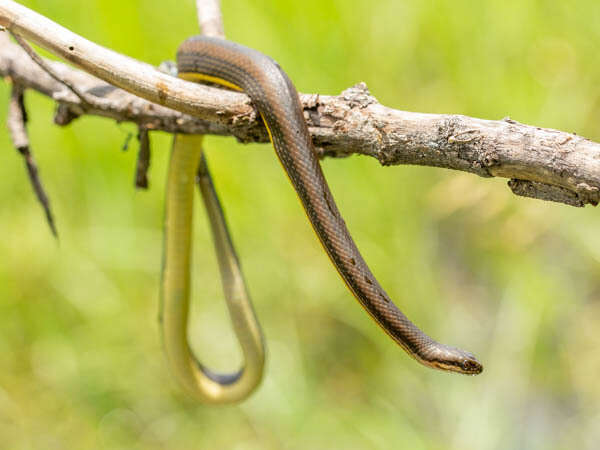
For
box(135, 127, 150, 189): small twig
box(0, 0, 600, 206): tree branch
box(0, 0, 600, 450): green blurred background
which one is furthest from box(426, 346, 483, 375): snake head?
box(0, 0, 600, 450): green blurred background

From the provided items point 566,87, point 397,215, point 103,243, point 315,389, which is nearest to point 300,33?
point 397,215

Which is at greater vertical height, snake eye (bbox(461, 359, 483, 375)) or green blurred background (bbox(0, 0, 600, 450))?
green blurred background (bbox(0, 0, 600, 450))

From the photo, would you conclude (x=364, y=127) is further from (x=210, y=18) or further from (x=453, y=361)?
(x=210, y=18)

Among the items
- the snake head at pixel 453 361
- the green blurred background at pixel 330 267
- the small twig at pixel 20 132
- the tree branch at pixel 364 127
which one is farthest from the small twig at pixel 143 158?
the green blurred background at pixel 330 267

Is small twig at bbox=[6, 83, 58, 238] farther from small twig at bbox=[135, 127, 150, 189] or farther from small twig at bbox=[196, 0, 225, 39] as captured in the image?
small twig at bbox=[196, 0, 225, 39]

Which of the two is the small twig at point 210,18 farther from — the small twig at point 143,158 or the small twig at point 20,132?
the small twig at point 20,132

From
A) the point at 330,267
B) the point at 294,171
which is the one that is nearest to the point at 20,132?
the point at 294,171
